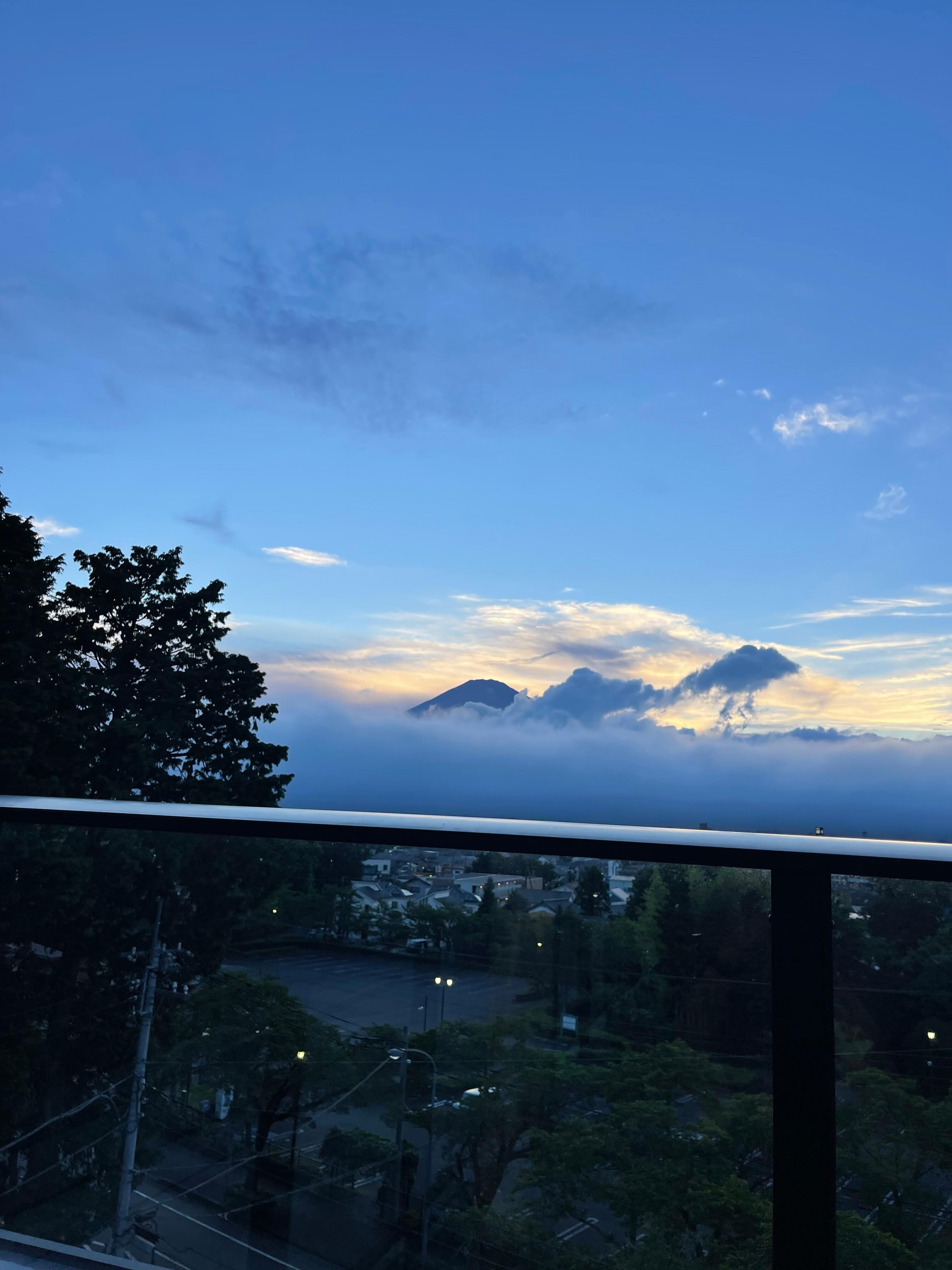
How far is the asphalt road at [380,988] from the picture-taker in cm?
137

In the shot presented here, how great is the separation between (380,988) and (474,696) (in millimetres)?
31731

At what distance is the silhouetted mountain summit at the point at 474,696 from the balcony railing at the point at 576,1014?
2172cm

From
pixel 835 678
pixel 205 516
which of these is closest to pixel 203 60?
pixel 205 516

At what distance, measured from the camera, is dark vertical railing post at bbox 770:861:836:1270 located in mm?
1098

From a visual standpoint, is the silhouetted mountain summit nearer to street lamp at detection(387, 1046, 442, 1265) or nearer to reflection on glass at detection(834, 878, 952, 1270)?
street lamp at detection(387, 1046, 442, 1265)

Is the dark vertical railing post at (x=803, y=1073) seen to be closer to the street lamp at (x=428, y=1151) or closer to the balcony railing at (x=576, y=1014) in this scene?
the balcony railing at (x=576, y=1014)

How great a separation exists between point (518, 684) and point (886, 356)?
42.4 ft

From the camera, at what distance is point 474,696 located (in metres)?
33.1

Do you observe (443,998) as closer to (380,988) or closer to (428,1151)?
(380,988)

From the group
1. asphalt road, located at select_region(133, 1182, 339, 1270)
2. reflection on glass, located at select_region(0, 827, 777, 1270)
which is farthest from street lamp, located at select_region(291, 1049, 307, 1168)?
asphalt road, located at select_region(133, 1182, 339, 1270)

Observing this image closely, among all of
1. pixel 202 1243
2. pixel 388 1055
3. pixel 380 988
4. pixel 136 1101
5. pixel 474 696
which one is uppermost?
pixel 474 696

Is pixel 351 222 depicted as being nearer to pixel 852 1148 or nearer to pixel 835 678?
pixel 852 1148

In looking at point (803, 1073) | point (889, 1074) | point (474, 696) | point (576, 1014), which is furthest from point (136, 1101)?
point (474, 696)

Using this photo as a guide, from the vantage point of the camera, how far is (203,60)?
Result: 18.3ft
